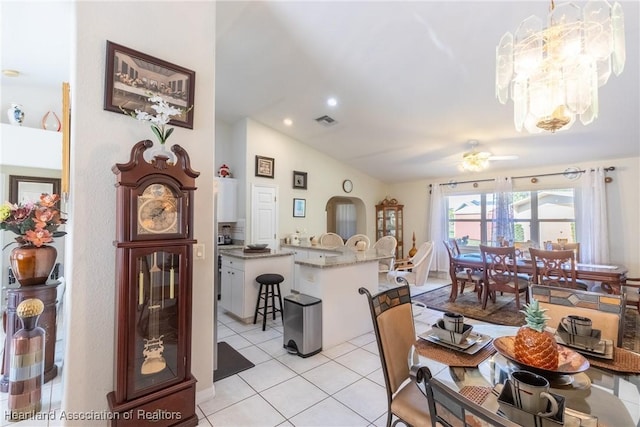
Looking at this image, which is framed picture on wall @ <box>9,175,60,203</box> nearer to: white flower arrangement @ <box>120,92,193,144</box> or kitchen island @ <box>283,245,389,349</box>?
white flower arrangement @ <box>120,92,193,144</box>

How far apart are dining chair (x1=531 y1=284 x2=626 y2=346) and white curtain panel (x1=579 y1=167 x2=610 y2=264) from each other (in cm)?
409

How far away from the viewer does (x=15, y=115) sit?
11.0 ft

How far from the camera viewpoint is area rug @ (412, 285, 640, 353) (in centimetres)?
343

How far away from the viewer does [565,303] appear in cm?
177

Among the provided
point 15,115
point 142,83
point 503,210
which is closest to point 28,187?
point 15,115

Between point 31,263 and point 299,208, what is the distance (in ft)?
13.7

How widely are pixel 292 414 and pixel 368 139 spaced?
14.6 ft

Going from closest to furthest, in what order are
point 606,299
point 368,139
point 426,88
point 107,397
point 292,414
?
point 606,299 < point 107,397 < point 292,414 < point 426,88 < point 368,139

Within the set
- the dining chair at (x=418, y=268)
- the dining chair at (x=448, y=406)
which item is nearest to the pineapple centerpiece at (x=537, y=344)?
the dining chair at (x=448, y=406)

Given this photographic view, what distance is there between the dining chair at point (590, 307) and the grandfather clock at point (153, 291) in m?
2.26

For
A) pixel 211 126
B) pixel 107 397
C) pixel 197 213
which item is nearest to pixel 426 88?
pixel 211 126

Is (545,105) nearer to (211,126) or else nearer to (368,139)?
(211,126)

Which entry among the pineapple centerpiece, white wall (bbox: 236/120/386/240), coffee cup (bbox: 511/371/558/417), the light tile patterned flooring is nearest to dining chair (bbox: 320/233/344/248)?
white wall (bbox: 236/120/386/240)

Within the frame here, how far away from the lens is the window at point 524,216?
5.32m
